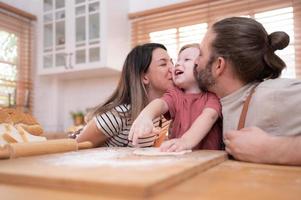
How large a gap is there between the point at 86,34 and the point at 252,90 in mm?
2332

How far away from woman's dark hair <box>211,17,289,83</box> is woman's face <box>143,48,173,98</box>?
458 millimetres

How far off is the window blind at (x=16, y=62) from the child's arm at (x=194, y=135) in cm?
264

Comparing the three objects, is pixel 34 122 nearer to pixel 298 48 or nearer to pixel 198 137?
pixel 198 137

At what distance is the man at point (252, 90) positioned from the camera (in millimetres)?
766

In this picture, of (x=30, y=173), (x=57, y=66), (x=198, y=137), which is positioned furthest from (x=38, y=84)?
(x=30, y=173)

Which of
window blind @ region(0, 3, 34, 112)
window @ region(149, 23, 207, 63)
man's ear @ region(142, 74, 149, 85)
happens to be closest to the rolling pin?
man's ear @ region(142, 74, 149, 85)

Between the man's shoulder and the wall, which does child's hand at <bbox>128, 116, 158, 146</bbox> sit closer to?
the man's shoulder

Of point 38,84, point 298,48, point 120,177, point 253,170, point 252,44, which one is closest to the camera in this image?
point 120,177

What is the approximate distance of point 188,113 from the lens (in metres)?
1.22

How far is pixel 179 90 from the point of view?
131 cm

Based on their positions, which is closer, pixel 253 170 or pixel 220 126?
pixel 253 170

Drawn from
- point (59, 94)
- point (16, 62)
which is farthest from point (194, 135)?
point (16, 62)

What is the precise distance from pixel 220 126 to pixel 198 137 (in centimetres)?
24

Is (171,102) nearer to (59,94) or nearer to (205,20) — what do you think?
(205,20)
